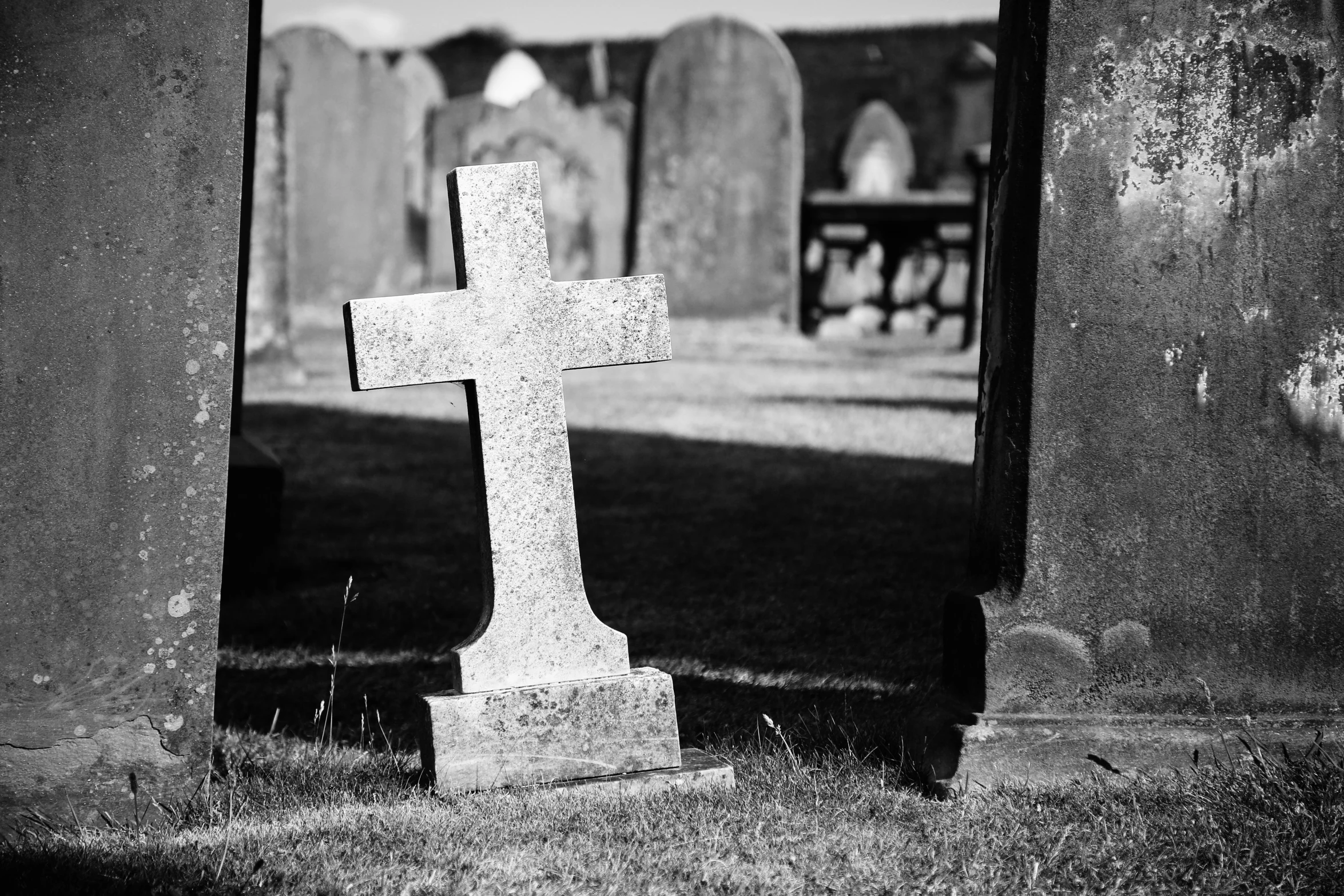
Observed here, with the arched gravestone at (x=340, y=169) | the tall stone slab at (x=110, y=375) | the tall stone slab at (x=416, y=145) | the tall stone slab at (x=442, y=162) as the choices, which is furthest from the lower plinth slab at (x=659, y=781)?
the tall stone slab at (x=442, y=162)

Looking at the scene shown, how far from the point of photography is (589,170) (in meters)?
14.6

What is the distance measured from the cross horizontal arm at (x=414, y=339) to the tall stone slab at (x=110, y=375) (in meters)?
0.23

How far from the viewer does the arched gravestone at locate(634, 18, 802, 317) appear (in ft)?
38.5

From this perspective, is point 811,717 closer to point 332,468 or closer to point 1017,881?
point 1017,881

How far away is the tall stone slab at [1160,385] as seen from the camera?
2.41 m

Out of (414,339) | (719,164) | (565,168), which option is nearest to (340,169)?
(565,168)

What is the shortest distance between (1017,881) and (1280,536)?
872 mm

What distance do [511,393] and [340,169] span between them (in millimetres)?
11232

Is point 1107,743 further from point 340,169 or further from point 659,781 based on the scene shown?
point 340,169

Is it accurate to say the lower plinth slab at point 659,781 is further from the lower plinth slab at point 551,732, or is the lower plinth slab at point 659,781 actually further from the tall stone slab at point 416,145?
the tall stone slab at point 416,145

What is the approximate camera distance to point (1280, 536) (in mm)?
2502

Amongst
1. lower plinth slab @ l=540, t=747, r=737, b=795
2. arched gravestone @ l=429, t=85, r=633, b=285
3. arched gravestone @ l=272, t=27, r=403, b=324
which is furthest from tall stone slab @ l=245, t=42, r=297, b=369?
arched gravestone @ l=429, t=85, r=633, b=285

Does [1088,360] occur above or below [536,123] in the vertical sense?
below

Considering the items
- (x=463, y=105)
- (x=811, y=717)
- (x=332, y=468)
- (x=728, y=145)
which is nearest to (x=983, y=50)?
(x=463, y=105)
